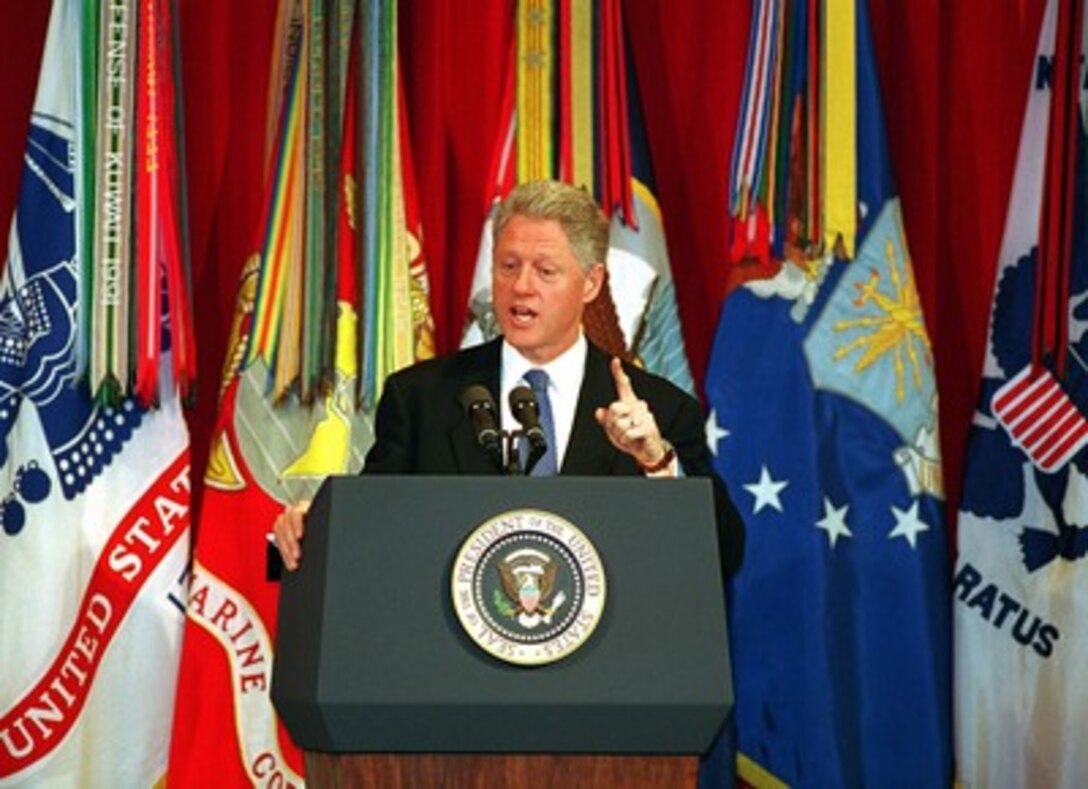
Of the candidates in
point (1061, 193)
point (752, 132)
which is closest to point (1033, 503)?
point (1061, 193)

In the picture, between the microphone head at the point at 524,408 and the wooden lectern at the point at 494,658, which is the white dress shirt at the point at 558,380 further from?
the wooden lectern at the point at 494,658

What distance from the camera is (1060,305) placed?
4957mm

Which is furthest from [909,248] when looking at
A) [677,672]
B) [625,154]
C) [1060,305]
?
[677,672]

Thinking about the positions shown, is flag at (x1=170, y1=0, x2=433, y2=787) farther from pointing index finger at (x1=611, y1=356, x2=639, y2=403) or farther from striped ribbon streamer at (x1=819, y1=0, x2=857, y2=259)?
pointing index finger at (x1=611, y1=356, x2=639, y2=403)

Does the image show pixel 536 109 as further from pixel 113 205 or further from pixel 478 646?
pixel 478 646

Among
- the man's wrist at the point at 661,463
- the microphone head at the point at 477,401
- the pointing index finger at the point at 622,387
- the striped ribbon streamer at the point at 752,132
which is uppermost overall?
the striped ribbon streamer at the point at 752,132

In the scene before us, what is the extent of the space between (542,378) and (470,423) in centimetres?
18

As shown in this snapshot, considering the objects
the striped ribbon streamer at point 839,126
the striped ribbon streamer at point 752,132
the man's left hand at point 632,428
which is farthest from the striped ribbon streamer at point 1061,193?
the man's left hand at point 632,428

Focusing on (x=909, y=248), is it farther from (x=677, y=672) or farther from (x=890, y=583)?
(x=677, y=672)

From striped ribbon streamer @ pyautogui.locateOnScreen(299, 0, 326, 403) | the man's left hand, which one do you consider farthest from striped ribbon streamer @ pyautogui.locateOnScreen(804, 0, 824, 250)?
the man's left hand

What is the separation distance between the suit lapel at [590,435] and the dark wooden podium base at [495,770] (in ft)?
2.36

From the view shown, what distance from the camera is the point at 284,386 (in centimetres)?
475

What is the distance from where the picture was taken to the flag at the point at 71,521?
4.62m

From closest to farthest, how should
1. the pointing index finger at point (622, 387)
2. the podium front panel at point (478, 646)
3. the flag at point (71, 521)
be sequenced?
the podium front panel at point (478, 646) < the pointing index finger at point (622, 387) < the flag at point (71, 521)
